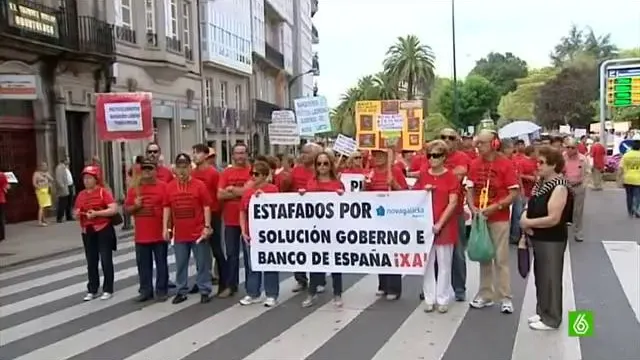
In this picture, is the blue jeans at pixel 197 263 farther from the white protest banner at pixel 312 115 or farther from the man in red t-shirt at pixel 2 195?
the white protest banner at pixel 312 115

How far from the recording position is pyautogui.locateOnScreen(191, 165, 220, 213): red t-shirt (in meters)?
8.93

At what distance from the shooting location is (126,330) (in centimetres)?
745

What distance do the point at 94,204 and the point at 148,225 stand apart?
0.77 metres

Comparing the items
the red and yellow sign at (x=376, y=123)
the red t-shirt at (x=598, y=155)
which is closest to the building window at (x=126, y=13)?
the red and yellow sign at (x=376, y=123)

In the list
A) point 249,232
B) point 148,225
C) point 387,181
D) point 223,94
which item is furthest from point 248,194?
point 223,94

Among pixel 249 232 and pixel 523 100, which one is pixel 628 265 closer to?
pixel 249 232

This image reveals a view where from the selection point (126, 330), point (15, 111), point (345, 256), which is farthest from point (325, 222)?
point (15, 111)

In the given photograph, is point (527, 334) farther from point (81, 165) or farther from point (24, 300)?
point (81, 165)

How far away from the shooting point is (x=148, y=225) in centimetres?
867

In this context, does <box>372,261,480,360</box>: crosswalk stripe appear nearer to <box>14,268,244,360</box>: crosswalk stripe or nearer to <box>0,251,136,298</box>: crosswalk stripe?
<box>14,268,244,360</box>: crosswalk stripe

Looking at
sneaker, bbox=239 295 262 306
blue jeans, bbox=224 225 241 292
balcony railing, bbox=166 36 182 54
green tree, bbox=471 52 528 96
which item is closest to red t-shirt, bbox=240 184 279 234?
blue jeans, bbox=224 225 241 292

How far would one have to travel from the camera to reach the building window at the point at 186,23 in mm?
32281

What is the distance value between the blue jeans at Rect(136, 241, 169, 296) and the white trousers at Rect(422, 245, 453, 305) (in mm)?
3169

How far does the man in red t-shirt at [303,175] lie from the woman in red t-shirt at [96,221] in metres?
2.30
